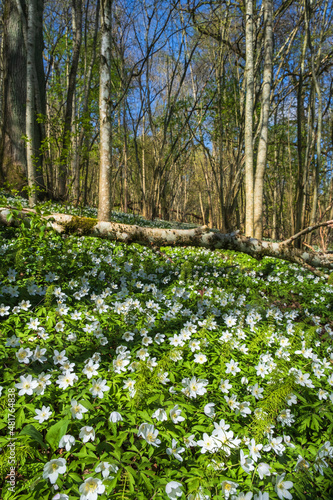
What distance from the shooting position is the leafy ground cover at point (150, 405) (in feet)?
4.02

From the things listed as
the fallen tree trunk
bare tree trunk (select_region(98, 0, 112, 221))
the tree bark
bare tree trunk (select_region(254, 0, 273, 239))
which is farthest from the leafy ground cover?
the tree bark

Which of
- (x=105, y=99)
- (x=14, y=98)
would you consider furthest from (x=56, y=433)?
(x=14, y=98)

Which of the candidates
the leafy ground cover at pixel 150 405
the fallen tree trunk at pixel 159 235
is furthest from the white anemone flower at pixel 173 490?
the fallen tree trunk at pixel 159 235

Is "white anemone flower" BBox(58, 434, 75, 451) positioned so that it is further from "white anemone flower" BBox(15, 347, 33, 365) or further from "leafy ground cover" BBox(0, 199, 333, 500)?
"white anemone flower" BBox(15, 347, 33, 365)

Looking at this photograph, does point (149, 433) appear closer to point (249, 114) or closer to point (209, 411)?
point (209, 411)

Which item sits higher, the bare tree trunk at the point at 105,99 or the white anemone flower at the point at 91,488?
the bare tree trunk at the point at 105,99

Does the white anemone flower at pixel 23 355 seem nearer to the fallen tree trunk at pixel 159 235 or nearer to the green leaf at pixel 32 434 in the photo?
the green leaf at pixel 32 434

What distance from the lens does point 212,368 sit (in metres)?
2.05

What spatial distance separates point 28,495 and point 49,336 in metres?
1.09

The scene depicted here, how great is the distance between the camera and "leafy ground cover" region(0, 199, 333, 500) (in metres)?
1.22

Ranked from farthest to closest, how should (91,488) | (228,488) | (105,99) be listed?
(105,99) → (228,488) → (91,488)

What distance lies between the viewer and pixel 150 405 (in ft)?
5.35

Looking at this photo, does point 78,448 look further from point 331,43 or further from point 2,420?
point 331,43

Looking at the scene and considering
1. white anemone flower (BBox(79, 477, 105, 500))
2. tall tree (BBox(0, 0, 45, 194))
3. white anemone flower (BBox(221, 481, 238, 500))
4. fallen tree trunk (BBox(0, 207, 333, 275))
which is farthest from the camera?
tall tree (BBox(0, 0, 45, 194))
